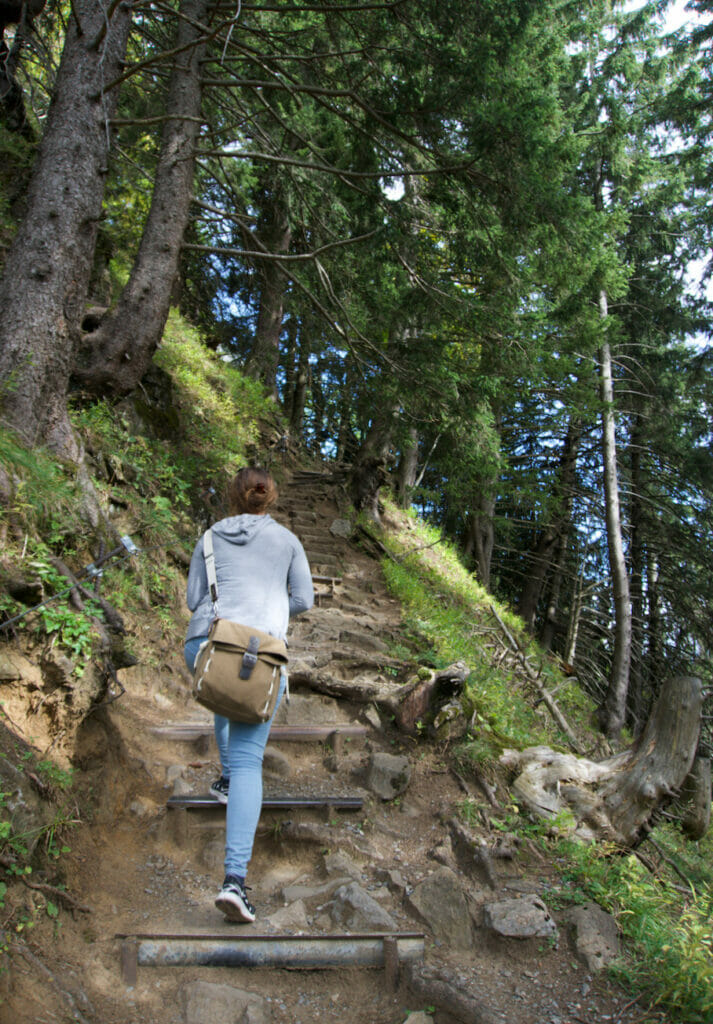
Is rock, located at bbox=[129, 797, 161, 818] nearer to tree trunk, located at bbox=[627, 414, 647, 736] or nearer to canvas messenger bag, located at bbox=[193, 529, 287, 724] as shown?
canvas messenger bag, located at bbox=[193, 529, 287, 724]

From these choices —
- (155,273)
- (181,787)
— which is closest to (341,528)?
(155,273)

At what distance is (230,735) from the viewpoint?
10.5 ft

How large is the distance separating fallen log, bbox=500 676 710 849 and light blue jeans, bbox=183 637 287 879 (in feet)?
7.33

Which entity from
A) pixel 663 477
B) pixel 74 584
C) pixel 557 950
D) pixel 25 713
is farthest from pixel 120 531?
pixel 663 477

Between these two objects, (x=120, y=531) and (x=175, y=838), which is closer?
(x=175, y=838)

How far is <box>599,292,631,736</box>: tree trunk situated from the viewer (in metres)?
12.9

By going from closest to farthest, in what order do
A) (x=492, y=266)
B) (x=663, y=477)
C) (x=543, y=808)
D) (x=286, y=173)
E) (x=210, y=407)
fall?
1. (x=543, y=808)
2. (x=492, y=266)
3. (x=286, y=173)
4. (x=210, y=407)
5. (x=663, y=477)

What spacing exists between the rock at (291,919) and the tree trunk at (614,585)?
10.5 metres

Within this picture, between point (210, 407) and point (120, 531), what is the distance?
18.1 ft

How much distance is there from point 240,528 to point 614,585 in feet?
39.3

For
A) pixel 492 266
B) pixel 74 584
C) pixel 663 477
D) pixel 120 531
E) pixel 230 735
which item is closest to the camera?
pixel 230 735

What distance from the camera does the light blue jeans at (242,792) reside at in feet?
10.1

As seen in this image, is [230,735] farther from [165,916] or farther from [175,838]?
[175,838]

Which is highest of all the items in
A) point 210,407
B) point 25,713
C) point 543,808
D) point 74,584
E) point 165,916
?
point 210,407
